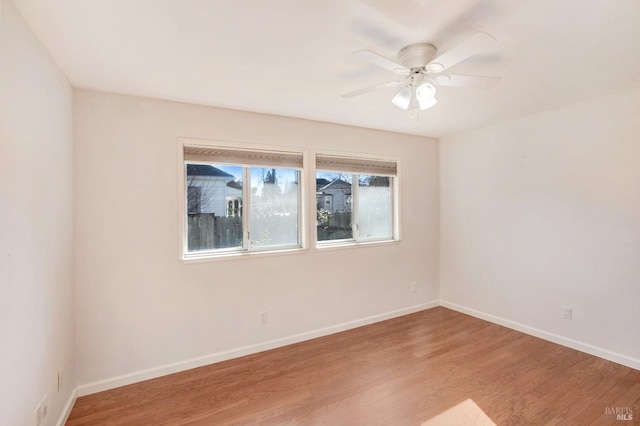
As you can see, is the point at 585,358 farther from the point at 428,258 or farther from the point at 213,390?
the point at 213,390

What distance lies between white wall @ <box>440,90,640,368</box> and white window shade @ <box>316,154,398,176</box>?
956 millimetres

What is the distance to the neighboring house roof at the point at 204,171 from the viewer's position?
2807 millimetres

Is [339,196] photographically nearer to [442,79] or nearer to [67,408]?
[442,79]

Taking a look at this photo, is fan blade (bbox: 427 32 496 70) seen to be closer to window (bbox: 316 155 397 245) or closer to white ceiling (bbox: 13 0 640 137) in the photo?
white ceiling (bbox: 13 0 640 137)

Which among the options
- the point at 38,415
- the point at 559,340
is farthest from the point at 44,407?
the point at 559,340

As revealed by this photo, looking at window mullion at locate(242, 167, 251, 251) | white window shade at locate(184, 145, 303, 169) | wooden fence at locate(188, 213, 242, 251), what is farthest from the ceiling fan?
wooden fence at locate(188, 213, 242, 251)

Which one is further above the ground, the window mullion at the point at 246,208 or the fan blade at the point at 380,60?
the fan blade at the point at 380,60

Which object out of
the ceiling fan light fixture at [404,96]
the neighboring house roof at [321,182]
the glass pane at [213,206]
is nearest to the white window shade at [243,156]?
the glass pane at [213,206]

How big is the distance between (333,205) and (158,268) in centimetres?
194

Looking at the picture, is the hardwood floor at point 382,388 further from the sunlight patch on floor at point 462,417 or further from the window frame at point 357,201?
the window frame at point 357,201

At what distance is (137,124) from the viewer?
249 centimetres

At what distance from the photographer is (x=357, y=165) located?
3.62m

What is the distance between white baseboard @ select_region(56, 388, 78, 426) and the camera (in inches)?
77.7

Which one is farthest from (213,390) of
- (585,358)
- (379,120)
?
(585,358)
